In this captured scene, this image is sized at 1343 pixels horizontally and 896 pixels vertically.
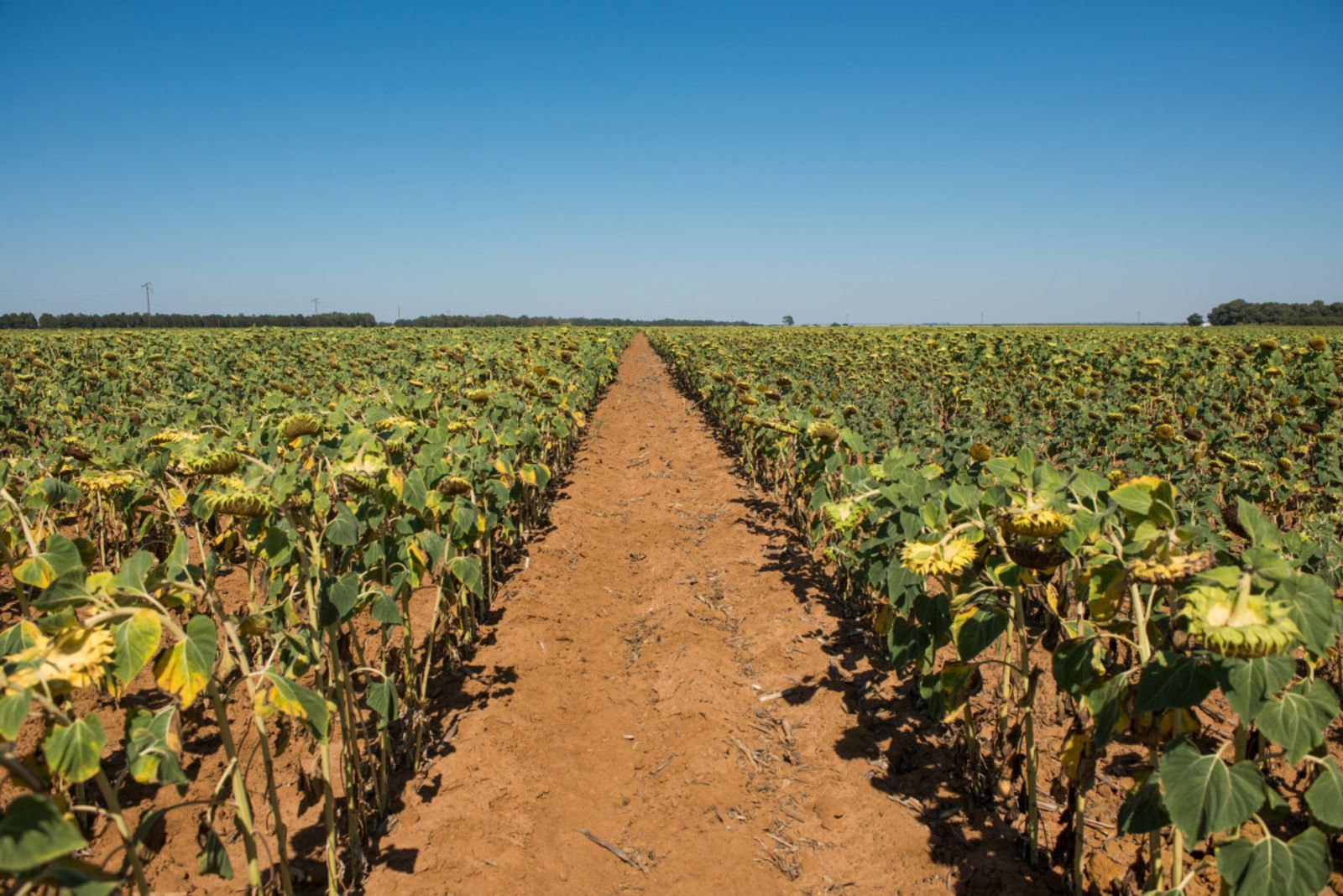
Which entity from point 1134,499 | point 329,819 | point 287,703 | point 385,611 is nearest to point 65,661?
point 287,703

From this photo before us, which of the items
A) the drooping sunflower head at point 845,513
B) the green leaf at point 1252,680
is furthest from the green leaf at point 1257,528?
the drooping sunflower head at point 845,513

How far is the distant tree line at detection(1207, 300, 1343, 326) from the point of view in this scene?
6047cm

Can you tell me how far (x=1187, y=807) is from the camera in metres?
1.65

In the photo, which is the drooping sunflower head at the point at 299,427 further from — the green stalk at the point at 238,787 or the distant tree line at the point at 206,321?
the distant tree line at the point at 206,321

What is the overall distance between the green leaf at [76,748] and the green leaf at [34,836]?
318mm

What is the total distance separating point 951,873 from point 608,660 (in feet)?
8.37

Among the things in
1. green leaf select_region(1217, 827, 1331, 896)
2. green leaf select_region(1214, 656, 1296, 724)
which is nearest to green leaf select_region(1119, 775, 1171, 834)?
green leaf select_region(1217, 827, 1331, 896)

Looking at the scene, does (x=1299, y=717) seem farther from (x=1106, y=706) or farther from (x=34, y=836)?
(x=34, y=836)

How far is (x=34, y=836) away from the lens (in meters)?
1.06

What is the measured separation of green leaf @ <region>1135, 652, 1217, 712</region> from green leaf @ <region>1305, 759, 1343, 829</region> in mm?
367

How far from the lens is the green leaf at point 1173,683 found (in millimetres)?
1632

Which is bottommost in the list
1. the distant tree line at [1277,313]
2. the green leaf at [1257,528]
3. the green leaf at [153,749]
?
the green leaf at [153,749]

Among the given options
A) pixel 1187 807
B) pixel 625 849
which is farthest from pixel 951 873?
pixel 1187 807

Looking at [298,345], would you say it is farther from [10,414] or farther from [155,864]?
[155,864]
